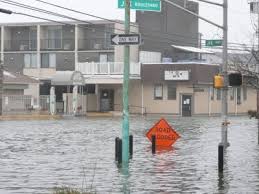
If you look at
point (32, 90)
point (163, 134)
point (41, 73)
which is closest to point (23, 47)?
point (41, 73)

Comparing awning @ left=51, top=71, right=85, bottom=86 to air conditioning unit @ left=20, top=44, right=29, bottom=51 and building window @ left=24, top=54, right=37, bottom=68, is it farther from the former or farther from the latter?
air conditioning unit @ left=20, top=44, right=29, bottom=51

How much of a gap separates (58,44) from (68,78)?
378 inches

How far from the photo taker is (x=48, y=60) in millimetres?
76188

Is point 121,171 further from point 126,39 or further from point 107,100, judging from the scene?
point 107,100

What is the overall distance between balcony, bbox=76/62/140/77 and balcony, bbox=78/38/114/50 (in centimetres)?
405

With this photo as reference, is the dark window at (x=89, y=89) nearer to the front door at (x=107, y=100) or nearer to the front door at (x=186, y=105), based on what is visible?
the front door at (x=107, y=100)

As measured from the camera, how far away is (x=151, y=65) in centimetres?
6869

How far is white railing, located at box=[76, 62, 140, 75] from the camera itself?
225 ft

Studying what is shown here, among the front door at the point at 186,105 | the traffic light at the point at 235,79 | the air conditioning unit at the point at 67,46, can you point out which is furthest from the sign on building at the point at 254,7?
the air conditioning unit at the point at 67,46

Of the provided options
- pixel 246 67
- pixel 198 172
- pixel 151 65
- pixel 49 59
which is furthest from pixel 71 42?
pixel 198 172

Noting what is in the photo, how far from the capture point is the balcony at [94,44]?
240ft

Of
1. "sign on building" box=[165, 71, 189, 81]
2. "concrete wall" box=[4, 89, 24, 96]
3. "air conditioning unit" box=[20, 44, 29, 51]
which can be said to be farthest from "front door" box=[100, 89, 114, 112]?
"air conditioning unit" box=[20, 44, 29, 51]

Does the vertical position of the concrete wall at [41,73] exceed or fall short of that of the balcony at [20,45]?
it falls short

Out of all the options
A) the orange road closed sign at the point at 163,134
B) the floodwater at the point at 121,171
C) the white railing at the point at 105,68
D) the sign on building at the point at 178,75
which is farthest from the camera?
the white railing at the point at 105,68
